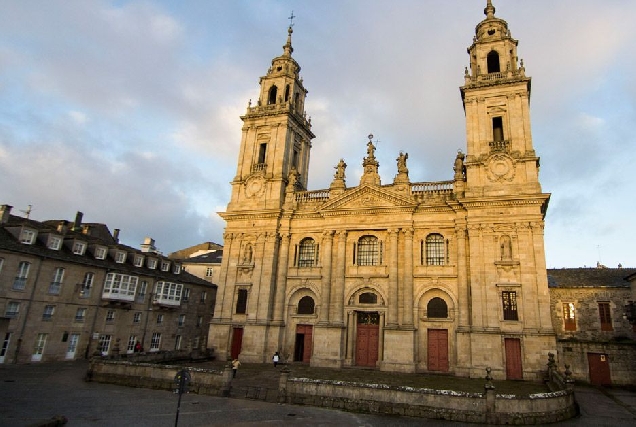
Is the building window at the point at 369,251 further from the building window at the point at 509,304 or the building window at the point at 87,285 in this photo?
the building window at the point at 87,285

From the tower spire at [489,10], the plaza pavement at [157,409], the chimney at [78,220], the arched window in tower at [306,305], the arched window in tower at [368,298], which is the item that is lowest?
the plaza pavement at [157,409]

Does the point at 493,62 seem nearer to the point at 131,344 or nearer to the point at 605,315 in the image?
the point at 605,315

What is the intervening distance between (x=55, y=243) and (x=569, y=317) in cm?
4266

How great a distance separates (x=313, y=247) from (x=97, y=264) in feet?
59.7

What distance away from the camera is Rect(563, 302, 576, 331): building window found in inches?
1406

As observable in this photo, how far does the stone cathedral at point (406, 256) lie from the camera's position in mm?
29297

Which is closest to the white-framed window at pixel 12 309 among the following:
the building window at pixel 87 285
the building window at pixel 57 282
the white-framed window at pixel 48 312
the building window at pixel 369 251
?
the white-framed window at pixel 48 312

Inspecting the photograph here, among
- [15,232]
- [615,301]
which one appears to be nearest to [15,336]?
[15,232]

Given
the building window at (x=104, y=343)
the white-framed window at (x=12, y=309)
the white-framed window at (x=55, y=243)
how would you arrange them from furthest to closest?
the building window at (x=104, y=343) → the white-framed window at (x=55, y=243) → the white-framed window at (x=12, y=309)

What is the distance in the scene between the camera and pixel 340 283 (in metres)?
34.2

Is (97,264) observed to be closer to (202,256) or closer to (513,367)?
(202,256)

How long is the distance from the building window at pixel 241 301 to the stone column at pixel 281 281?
284cm

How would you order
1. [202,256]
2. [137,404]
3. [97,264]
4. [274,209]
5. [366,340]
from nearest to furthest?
[137,404] < [366,340] < [97,264] < [274,209] < [202,256]

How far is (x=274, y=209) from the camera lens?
37.7 metres
